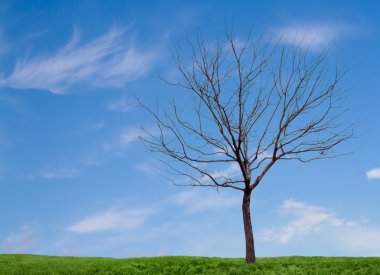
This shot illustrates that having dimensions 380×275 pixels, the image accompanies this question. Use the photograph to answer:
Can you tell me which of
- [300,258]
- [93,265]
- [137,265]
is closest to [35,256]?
[93,265]

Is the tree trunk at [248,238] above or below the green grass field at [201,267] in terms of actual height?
above

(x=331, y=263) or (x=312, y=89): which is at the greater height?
(x=312, y=89)

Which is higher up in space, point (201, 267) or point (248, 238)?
point (248, 238)

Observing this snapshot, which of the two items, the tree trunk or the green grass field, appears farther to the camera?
the tree trunk

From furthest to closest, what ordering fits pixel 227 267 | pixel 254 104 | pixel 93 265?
pixel 254 104
pixel 93 265
pixel 227 267

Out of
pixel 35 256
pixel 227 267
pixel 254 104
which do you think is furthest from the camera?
pixel 35 256

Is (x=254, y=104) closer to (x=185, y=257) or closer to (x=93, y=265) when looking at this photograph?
(x=185, y=257)

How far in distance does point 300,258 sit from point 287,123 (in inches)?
203

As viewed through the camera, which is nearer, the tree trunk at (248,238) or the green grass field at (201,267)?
the green grass field at (201,267)

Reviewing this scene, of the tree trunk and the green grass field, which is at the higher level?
the tree trunk

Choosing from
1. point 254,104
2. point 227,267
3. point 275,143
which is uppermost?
point 254,104

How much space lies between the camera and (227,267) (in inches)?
641

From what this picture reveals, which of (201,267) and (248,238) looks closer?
(201,267)

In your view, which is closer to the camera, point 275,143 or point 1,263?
point 275,143
